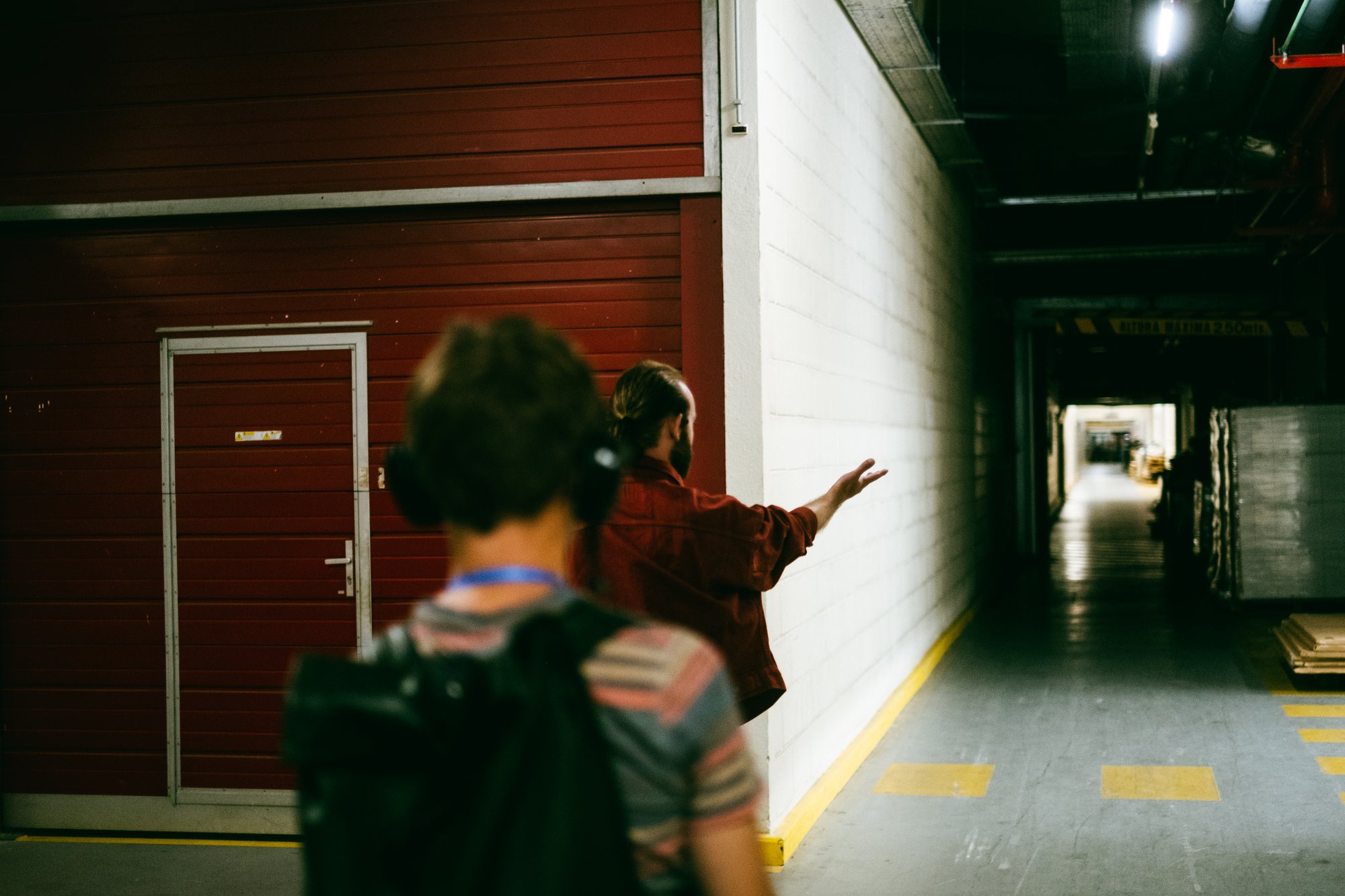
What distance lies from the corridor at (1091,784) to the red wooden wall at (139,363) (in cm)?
245

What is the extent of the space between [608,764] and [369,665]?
279 millimetres

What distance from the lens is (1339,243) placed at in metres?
13.5

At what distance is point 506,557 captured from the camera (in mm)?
1403

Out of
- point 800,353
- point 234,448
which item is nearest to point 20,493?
point 234,448

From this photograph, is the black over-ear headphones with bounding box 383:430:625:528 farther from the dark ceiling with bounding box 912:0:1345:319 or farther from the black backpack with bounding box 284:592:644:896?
the dark ceiling with bounding box 912:0:1345:319

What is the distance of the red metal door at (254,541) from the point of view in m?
5.64

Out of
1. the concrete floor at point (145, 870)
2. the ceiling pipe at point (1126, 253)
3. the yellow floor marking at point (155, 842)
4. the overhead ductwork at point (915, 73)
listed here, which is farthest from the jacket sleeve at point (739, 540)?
the ceiling pipe at point (1126, 253)

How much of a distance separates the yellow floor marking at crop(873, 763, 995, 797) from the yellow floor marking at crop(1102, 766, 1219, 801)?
2.02ft

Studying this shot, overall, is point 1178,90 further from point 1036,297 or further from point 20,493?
point 20,493

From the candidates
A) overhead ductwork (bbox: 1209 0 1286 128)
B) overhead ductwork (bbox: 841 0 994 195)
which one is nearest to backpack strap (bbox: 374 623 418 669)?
overhead ductwork (bbox: 841 0 994 195)

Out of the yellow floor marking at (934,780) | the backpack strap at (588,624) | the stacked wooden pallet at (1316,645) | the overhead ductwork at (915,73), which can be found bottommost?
the yellow floor marking at (934,780)

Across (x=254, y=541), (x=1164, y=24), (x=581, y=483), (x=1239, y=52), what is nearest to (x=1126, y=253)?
(x=1239, y=52)

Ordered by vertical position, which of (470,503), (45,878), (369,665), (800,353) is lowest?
(45,878)

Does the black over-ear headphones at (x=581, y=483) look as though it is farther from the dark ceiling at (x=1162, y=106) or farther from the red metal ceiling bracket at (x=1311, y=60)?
the red metal ceiling bracket at (x=1311, y=60)
